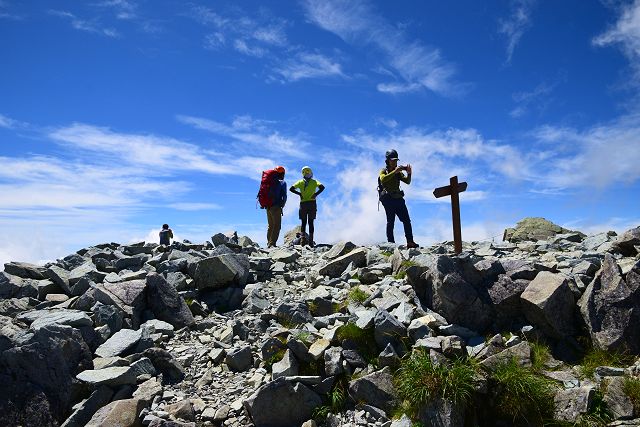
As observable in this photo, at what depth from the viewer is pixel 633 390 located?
7188 millimetres

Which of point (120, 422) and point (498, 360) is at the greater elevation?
point (498, 360)


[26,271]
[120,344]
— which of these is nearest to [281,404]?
[120,344]

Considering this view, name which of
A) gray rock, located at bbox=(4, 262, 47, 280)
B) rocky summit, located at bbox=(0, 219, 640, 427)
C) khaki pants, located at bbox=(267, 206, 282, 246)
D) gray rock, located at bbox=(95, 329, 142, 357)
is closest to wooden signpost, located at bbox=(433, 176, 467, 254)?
rocky summit, located at bbox=(0, 219, 640, 427)

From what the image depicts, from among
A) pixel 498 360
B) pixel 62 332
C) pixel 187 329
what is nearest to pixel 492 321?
pixel 498 360

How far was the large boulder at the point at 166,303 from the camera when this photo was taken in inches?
448

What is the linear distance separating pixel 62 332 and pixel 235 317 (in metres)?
4.08

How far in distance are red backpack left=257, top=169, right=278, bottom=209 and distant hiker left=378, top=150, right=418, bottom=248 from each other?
581cm

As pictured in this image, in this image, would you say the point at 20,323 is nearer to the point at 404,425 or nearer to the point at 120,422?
the point at 120,422

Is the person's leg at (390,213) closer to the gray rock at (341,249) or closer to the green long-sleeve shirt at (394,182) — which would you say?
the green long-sleeve shirt at (394,182)

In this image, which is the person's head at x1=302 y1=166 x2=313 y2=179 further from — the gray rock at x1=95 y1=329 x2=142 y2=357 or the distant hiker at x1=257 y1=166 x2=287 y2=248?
the gray rock at x1=95 y1=329 x2=142 y2=357

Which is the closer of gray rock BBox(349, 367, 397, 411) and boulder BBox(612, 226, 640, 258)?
gray rock BBox(349, 367, 397, 411)

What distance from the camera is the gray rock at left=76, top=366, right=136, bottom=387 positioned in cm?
830

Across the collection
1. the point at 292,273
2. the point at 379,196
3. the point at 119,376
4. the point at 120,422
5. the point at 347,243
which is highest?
the point at 379,196

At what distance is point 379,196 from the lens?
16891mm
